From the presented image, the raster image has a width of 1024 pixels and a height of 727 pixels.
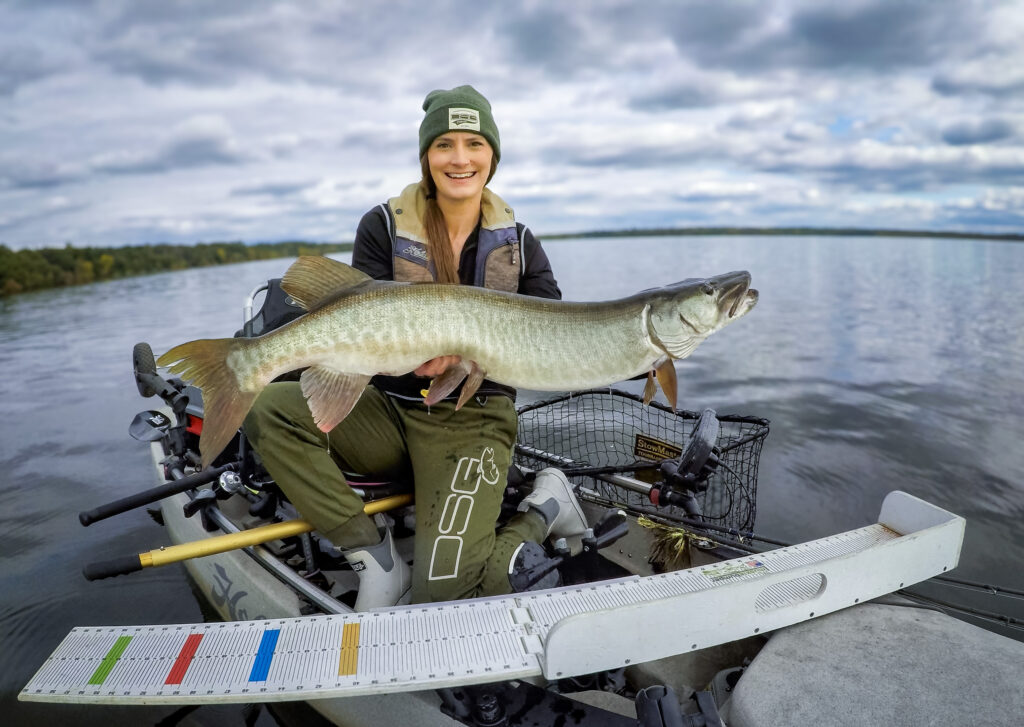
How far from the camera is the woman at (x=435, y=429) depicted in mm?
2748

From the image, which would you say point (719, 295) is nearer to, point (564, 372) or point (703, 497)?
point (564, 372)

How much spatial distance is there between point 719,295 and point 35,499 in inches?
283

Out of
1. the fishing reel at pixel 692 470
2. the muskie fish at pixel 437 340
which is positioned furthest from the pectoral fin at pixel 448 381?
the fishing reel at pixel 692 470

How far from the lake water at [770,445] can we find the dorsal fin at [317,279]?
2.35m

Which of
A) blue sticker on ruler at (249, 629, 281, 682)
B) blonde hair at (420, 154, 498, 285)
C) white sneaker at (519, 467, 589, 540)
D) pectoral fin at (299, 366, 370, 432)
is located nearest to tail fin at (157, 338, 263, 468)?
pectoral fin at (299, 366, 370, 432)

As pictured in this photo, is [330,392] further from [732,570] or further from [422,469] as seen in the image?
[732,570]

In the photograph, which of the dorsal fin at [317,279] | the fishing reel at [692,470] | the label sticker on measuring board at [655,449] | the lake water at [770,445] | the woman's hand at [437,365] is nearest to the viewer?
the dorsal fin at [317,279]

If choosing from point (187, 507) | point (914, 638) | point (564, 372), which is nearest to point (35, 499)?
point (187, 507)

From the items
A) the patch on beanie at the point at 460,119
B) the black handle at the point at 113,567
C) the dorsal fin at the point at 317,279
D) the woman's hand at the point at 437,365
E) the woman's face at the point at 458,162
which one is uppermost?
the patch on beanie at the point at 460,119

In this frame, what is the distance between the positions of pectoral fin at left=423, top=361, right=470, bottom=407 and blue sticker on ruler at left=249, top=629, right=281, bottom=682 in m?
1.04

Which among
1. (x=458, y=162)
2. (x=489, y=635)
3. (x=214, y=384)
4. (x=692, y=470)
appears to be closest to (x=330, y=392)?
(x=214, y=384)

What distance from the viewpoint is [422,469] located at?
2.90 metres

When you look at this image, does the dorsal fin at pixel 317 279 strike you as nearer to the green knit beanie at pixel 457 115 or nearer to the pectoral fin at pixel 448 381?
the pectoral fin at pixel 448 381

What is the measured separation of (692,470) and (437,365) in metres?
1.52
